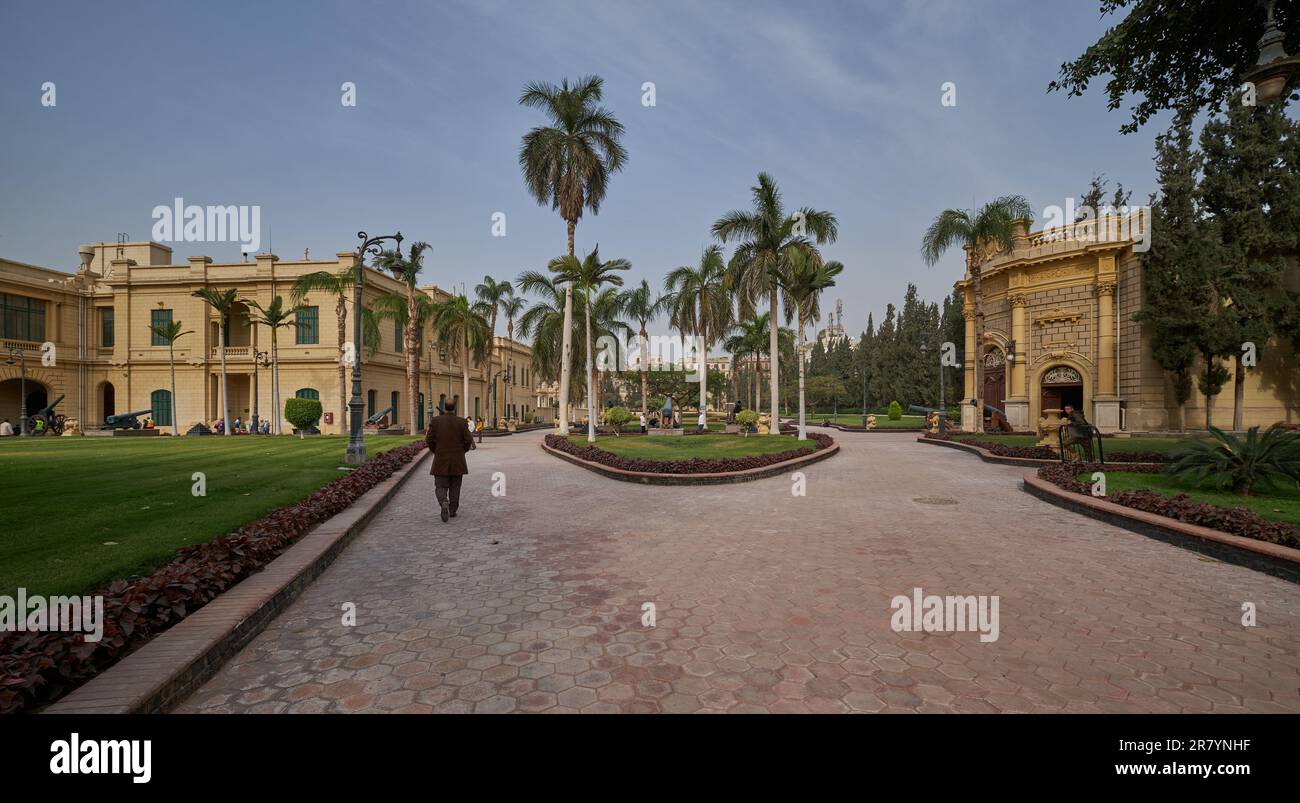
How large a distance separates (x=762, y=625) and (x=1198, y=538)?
5939 millimetres

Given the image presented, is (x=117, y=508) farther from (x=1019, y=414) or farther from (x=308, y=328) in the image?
(x=1019, y=414)

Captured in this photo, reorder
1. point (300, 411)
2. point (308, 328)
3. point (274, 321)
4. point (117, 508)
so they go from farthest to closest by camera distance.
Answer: point (308, 328)
point (274, 321)
point (300, 411)
point (117, 508)

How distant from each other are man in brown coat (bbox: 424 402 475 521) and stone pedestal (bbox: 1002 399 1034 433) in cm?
2875

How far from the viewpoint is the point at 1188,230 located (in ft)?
73.2

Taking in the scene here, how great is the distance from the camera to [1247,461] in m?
8.53

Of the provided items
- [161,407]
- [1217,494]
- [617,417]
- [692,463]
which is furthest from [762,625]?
[161,407]

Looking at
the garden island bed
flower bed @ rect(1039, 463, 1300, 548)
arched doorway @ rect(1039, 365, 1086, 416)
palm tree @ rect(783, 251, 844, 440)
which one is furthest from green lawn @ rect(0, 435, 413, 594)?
arched doorway @ rect(1039, 365, 1086, 416)

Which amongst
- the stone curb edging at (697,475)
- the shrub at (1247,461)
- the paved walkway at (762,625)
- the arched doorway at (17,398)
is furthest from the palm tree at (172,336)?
the shrub at (1247,461)

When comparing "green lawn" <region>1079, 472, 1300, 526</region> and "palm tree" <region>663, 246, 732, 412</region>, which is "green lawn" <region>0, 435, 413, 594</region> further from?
"palm tree" <region>663, 246, 732, 412</region>

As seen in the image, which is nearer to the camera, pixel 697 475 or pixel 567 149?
pixel 697 475

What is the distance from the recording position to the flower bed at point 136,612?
276cm

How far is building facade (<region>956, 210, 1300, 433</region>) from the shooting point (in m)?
23.0
